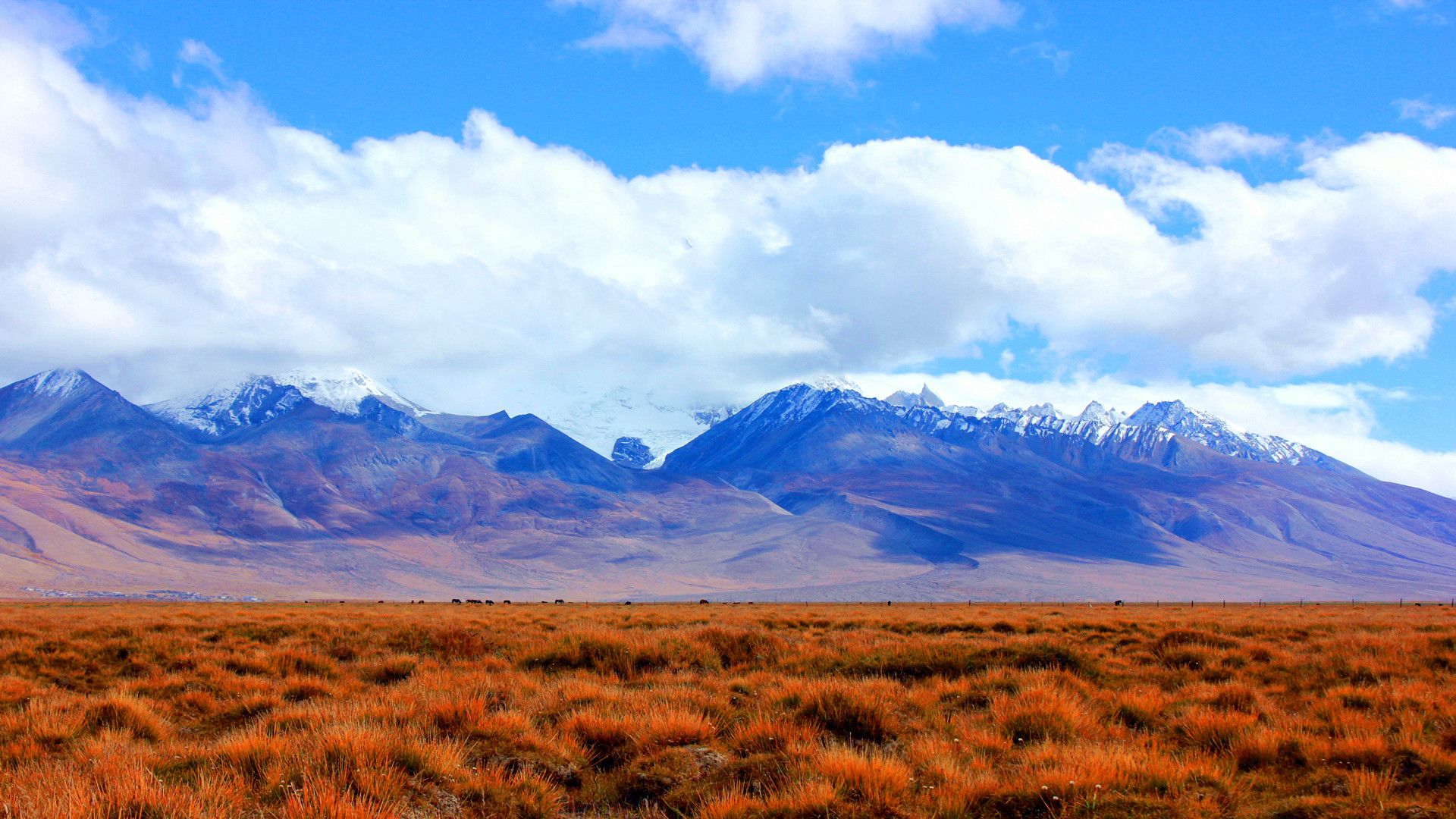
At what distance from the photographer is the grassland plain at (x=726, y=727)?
7.73m

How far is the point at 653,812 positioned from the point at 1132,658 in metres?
13.0

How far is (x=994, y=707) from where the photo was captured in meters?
11.5

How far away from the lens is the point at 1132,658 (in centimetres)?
1767

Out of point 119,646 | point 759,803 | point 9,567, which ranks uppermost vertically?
point 759,803

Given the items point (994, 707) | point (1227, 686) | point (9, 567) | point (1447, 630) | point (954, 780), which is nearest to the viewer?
point (954, 780)

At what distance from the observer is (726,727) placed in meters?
10.8

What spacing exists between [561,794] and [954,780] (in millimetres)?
3656

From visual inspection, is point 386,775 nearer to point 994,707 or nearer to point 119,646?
point 994,707

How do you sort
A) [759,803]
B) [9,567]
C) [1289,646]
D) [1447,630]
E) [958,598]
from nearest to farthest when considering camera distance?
[759,803] < [1289,646] < [1447,630] < [9,567] < [958,598]

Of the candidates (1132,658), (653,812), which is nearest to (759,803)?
(653,812)

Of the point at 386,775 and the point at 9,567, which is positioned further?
the point at 9,567

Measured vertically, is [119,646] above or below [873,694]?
below

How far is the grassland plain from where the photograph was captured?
7.73 metres

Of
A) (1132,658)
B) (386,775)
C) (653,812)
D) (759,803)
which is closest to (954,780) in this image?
(759,803)
